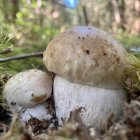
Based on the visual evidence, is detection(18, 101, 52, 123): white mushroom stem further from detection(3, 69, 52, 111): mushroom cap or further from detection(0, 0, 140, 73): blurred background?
detection(0, 0, 140, 73): blurred background

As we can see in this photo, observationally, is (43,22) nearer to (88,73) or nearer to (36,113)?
(36,113)

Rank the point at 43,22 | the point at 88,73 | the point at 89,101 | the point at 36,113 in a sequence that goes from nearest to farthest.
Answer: the point at 88,73 → the point at 89,101 → the point at 36,113 → the point at 43,22

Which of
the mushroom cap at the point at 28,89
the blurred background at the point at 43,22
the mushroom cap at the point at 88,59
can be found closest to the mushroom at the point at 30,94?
the mushroom cap at the point at 28,89

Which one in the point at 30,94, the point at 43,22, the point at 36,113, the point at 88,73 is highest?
the point at 88,73

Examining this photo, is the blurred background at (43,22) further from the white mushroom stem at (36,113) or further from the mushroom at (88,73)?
the mushroom at (88,73)

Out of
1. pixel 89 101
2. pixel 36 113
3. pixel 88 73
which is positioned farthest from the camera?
pixel 36 113

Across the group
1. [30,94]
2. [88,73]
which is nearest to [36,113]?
[30,94]

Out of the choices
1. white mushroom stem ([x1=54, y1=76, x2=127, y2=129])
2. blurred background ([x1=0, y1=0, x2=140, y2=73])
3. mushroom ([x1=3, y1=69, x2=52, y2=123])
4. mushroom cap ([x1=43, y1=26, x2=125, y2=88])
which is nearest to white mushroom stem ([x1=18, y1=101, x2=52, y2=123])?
mushroom ([x1=3, y1=69, x2=52, y2=123])
